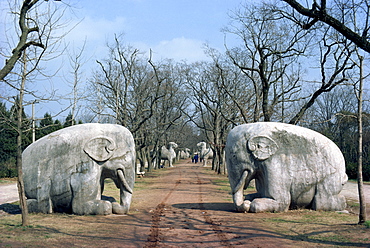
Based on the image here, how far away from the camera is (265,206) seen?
36.2ft

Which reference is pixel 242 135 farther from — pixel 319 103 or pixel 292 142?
pixel 319 103

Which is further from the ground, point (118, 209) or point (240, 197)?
Answer: point (240, 197)

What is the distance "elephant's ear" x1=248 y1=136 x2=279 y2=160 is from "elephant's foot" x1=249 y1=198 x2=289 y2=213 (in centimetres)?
124

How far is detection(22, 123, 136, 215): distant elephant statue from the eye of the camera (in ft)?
35.0

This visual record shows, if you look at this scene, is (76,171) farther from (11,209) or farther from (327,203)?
(327,203)

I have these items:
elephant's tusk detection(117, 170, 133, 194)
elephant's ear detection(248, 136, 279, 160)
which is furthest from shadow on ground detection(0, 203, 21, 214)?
elephant's ear detection(248, 136, 279, 160)

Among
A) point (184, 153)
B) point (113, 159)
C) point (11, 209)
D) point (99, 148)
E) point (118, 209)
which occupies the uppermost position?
point (184, 153)

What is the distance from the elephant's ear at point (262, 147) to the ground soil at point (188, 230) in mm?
1695

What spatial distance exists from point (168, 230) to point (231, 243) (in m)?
1.84

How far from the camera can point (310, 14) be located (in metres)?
7.29

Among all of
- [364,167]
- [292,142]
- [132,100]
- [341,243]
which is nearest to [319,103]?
[364,167]

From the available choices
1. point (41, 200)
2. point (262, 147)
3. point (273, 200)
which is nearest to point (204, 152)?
point (262, 147)

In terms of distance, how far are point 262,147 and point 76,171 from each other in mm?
5392

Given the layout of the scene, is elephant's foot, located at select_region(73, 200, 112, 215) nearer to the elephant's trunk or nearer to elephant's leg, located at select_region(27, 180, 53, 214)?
elephant's leg, located at select_region(27, 180, 53, 214)
